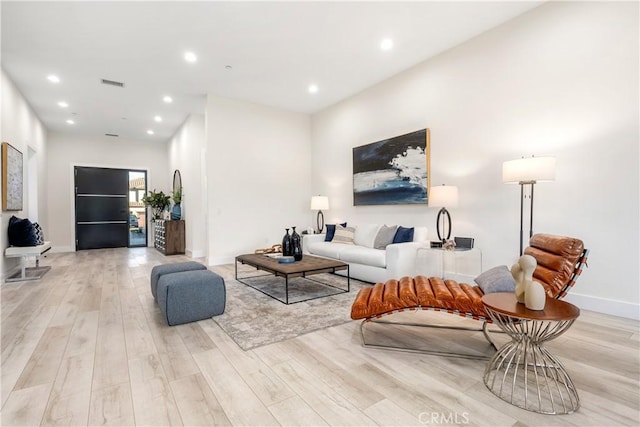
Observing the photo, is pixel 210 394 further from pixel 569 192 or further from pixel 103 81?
pixel 103 81

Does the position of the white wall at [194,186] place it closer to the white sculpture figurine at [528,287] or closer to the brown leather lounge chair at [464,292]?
the brown leather lounge chair at [464,292]

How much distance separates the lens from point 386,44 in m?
4.02

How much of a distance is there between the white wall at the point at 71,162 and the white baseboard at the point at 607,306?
30.7 ft

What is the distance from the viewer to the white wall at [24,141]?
460 cm

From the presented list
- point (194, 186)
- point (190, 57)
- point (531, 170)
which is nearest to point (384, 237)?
point (531, 170)

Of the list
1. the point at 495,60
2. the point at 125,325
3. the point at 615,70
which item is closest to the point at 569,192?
the point at 615,70

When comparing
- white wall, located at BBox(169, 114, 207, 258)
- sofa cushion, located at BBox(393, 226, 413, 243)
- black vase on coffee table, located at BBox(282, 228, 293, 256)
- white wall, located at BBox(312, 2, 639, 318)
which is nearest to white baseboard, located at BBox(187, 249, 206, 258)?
white wall, located at BBox(169, 114, 207, 258)

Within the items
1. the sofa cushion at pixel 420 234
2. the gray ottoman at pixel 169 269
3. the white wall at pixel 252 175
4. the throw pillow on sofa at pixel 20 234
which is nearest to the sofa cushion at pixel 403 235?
the sofa cushion at pixel 420 234

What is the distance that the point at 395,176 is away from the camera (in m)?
4.96

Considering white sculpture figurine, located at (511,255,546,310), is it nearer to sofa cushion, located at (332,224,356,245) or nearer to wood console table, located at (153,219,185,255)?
sofa cushion, located at (332,224,356,245)

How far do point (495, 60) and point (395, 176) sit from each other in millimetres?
1984

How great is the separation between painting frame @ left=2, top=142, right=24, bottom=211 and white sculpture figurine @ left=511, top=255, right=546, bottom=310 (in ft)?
20.8

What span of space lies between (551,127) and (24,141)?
8297mm

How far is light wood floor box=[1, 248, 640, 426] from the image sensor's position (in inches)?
60.4
